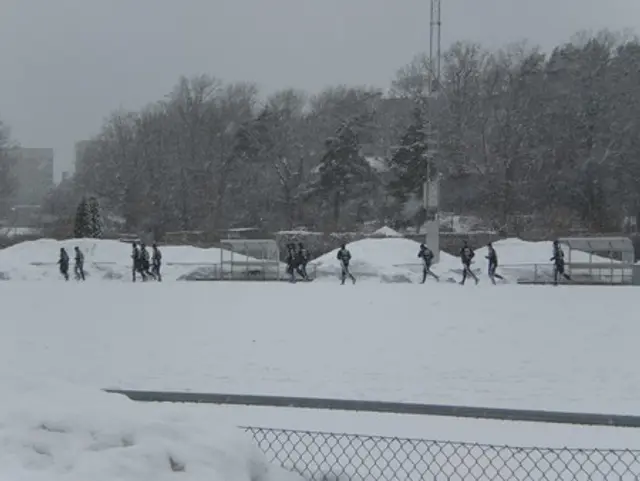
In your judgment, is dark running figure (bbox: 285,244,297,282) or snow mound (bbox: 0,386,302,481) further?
dark running figure (bbox: 285,244,297,282)

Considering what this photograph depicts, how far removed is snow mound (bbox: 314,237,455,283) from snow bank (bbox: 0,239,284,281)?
5430mm

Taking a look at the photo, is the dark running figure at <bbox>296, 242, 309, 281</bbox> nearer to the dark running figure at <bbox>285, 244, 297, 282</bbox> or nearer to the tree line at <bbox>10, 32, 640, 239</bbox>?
the dark running figure at <bbox>285, 244, 297, 282</bbox>

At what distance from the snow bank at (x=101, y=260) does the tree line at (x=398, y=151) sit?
51.5 ft

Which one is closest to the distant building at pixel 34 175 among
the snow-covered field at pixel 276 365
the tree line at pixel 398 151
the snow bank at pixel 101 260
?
the tree line at pixel 398 151

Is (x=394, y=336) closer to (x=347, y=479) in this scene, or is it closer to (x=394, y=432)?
(x=394, y=432)

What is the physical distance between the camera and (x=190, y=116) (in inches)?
3046

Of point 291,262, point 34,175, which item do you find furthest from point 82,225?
point 34,175

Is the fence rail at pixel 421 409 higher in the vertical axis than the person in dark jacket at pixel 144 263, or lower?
higher

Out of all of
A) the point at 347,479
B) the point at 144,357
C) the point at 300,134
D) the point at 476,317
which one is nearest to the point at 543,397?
the point at 347,479

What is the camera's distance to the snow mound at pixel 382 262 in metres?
34.5

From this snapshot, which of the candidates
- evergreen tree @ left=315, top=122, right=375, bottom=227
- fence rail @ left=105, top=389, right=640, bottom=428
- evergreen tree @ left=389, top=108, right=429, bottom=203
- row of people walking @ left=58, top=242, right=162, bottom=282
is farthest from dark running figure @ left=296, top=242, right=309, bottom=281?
evergreen tree @ left=315, top=122, right=375, bottom=227

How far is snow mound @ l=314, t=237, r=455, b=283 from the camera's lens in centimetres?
3453

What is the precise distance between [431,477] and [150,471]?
2.46 m

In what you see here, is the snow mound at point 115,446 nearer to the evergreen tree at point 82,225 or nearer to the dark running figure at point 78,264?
the dark running figure at point 78,264
